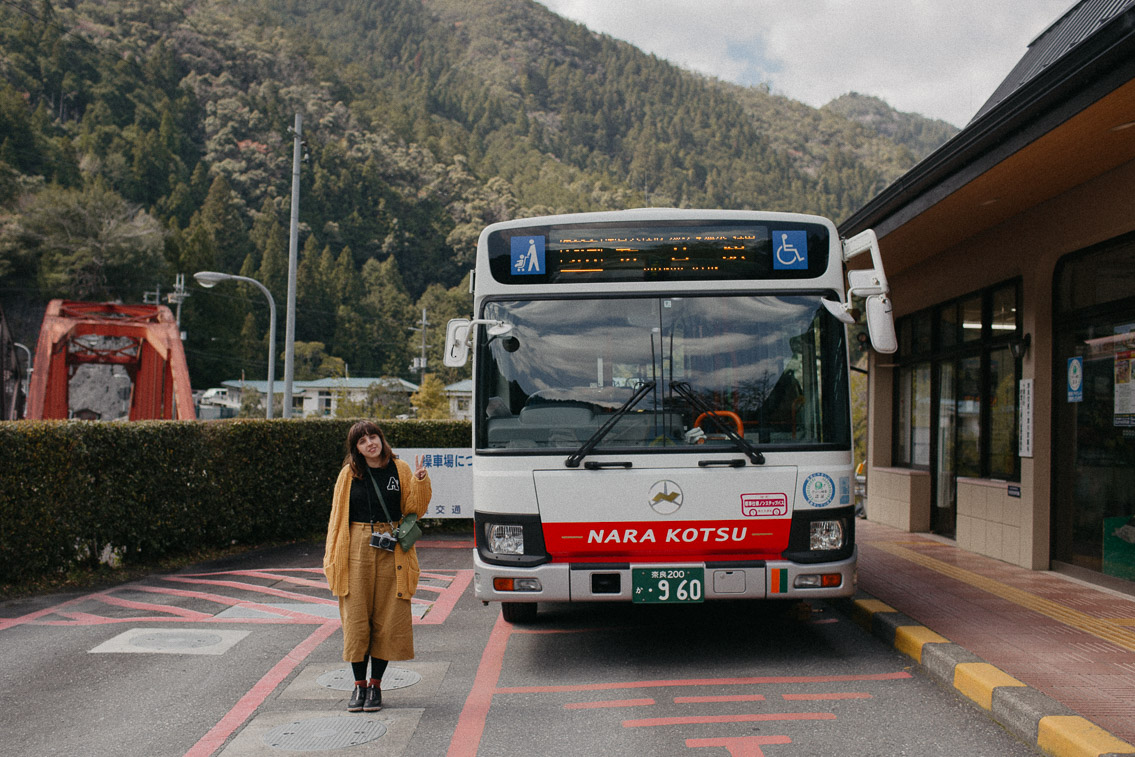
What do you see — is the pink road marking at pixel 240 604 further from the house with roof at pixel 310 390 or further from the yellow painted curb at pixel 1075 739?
the house with roof at pixel 310 390

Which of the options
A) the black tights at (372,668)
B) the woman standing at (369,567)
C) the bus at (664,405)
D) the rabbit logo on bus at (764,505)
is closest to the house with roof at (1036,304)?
the bus at (664,405)

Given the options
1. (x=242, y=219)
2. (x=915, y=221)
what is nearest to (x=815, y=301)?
(x=915, y=221)

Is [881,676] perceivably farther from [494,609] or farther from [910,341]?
[910,341]

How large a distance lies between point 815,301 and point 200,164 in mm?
107220

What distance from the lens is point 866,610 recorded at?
7207mm

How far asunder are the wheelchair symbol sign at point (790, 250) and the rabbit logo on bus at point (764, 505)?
1.56 meters

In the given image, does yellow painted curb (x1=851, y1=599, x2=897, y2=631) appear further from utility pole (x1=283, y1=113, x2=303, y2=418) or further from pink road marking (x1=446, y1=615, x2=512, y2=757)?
utility pole (x1=283, y1=113, x2=303, y2=418)

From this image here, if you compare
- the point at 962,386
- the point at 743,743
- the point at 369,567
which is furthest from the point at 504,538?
the point at 962,386

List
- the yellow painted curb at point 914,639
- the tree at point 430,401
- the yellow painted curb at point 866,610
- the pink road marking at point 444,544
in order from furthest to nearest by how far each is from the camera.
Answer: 1. the tree at point 430,401
2. the pink road marking at point 444,544
3. the yellow painted curb at point 866,610
4. the yellow painted curb at point 914,639

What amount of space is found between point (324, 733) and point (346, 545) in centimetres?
100

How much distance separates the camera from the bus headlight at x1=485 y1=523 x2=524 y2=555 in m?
5.96

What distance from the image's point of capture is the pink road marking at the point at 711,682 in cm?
568

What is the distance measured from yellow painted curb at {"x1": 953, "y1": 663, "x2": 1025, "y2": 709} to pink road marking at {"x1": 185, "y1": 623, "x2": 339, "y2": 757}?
404 centimetres

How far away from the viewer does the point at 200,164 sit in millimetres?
102062
